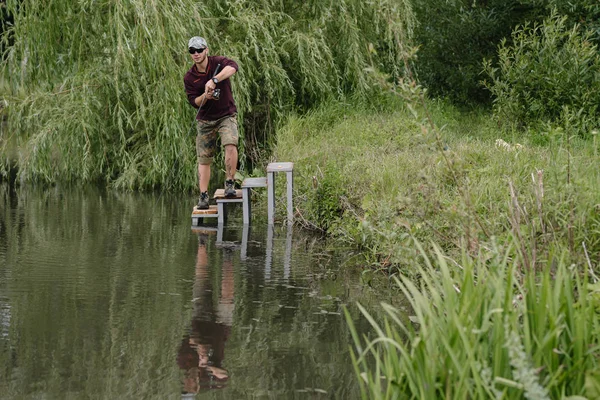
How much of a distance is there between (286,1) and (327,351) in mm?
11329

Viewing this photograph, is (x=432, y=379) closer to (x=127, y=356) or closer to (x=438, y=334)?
(x=438, y=334)

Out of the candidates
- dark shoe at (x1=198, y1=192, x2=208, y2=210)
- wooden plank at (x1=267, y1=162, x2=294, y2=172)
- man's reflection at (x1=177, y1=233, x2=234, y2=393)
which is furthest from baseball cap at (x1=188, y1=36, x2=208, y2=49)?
man's reflection at (x1=177, y1=233, x2=234, y2=393)

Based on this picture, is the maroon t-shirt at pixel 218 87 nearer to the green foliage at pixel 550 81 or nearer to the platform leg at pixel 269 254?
the platform leg at pixel 269 254

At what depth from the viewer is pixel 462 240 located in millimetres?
4523

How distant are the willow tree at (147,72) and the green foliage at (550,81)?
192cm

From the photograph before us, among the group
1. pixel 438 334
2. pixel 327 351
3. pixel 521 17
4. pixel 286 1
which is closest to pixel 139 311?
pixel 327 351

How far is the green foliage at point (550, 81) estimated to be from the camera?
14.1 metres

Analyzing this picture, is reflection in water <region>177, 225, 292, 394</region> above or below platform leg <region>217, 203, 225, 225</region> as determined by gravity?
below

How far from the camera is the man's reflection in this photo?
5.23 meters

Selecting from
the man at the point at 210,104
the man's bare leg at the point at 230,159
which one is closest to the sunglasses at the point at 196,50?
the man at the point at 210,104

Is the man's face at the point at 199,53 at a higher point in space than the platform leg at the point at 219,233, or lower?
higher

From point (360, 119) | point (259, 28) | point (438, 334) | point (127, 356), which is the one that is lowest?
point (127, 356)

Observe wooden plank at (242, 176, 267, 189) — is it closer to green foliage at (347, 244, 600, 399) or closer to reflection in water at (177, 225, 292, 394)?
reflection in water at (177, 225, 292, 394)

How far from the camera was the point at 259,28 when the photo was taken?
15.2 m
